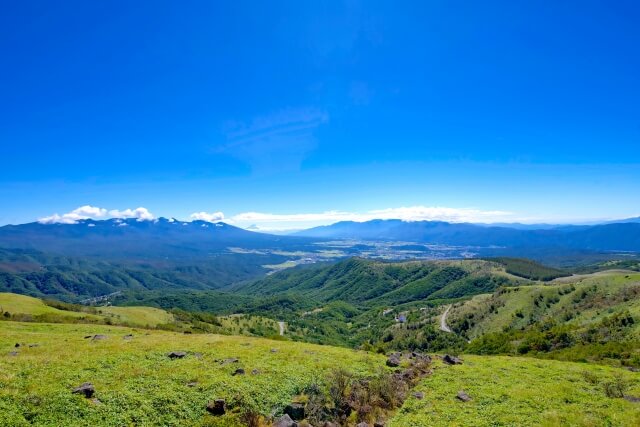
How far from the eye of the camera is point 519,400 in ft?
86.4

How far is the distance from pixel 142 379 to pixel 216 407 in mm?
6865

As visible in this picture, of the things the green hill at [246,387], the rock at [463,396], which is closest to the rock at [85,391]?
the green hill at [246,387]

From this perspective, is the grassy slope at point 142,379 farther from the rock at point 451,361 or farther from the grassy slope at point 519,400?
the rock at point 451,361

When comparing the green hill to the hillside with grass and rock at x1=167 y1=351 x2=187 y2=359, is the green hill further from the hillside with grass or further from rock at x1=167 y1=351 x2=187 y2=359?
the hillside with grass

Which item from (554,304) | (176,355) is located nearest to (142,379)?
(176,355)

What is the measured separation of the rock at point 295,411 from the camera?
Result: 23781mm

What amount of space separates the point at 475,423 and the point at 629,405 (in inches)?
491

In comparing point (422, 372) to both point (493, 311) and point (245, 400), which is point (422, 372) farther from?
point (493, 311)

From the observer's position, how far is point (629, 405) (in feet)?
81.7

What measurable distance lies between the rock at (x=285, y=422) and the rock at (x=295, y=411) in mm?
1242

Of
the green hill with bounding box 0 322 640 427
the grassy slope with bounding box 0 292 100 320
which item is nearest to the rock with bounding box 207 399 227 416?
the green hill with bounding box 0 322 640 427

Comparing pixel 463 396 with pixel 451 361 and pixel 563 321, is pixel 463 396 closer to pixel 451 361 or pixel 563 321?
pixel 451 361

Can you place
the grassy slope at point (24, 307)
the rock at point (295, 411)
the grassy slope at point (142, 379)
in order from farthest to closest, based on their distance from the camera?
the grassy slope at point (24, 307)
the rock at point (295, 411)
the grassy slope at point (142, 379)

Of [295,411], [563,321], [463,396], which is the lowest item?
[563,321]
